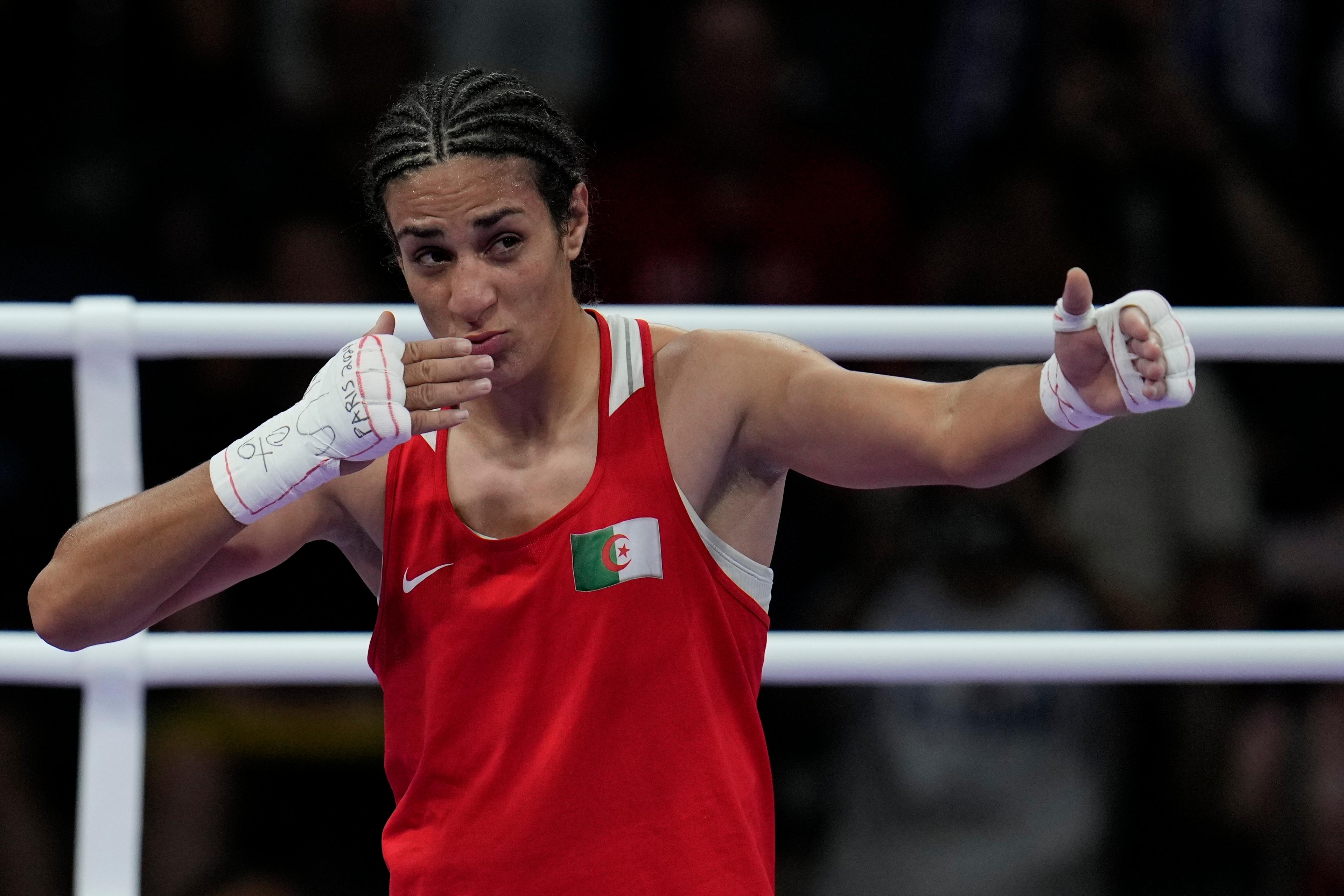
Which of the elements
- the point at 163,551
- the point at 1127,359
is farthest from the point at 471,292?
the point at 1127,359

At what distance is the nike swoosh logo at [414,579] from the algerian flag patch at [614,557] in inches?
5.7

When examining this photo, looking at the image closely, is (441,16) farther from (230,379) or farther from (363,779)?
(363,779)

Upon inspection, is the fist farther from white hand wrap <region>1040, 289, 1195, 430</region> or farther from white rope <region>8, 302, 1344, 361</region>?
white rope <region>8, 302, 1344, 361</region>

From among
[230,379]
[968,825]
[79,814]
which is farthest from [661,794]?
[230,379]

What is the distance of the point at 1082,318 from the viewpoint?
50.3 inches

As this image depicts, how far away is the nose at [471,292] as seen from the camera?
1.47 m

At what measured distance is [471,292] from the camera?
1.47 m

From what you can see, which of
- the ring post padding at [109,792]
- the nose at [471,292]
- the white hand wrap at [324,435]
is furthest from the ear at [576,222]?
the ring post padding at [109,792]

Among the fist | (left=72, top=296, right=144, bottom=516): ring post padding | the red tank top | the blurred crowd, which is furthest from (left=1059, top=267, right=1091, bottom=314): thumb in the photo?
the blurred crowd

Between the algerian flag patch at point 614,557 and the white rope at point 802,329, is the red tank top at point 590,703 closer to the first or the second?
the algerian flag patch at point 614,557

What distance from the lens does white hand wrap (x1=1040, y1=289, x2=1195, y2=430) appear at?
122 cm

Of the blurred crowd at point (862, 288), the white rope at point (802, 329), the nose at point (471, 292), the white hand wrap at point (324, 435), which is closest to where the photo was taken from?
the white hand wrap at point (324, 435)

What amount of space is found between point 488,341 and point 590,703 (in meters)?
0.39

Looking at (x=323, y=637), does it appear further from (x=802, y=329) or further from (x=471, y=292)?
Result: (x=802, y=329)
